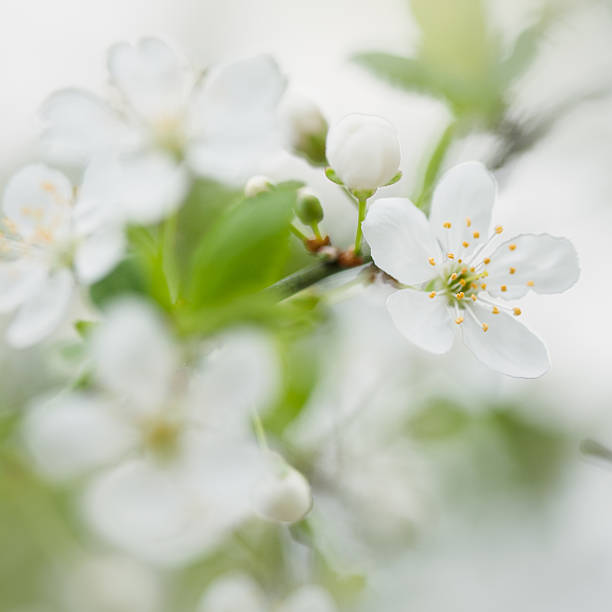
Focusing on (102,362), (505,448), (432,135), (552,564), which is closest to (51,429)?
(102,362)

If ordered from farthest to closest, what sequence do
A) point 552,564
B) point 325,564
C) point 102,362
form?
point 552,564 < point 325,564 < point 102,362

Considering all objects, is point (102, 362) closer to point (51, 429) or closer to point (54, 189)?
point (51, 429)

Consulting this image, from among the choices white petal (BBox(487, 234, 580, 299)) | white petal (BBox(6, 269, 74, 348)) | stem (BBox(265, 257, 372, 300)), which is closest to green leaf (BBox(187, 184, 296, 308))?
stem (BBox(265, 257, 372, 300))

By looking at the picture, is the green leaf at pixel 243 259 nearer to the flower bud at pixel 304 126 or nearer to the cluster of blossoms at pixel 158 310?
the cluster of blossoms at pixel 158 310

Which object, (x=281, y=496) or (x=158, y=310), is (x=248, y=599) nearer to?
(x=281, y=496)

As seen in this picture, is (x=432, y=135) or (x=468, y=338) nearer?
(x=468, y=338)

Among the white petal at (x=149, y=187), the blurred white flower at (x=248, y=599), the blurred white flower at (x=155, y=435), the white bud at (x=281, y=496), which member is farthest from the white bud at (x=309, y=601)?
the white petal at (x=149, y=187)

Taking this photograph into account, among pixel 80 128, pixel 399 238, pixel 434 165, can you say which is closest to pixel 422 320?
pixel 399 238

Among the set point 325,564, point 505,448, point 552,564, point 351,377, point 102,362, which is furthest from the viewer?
point 552,564
